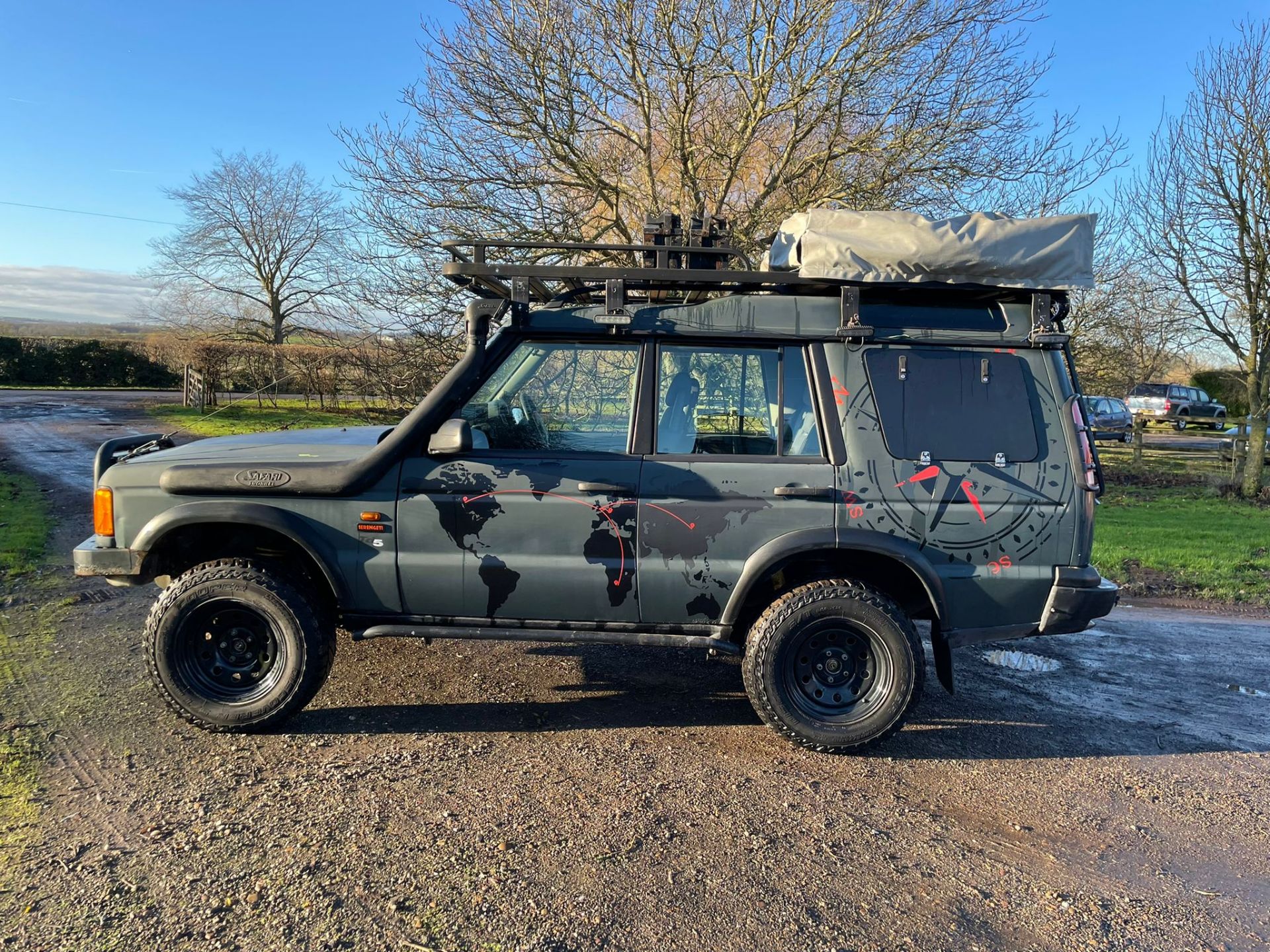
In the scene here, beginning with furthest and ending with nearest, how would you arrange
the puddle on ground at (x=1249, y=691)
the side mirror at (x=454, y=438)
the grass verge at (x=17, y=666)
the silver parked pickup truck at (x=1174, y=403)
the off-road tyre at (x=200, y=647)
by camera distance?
the silver parked pickup truck at (x=1174, y=403) → the puddle on ground at (x=1249, y=691) → the off-road tyre at (x=200, y=647) → the side mirror at (x=454, y=438) → the grass verge at (x=17, y=666)

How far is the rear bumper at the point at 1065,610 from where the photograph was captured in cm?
381

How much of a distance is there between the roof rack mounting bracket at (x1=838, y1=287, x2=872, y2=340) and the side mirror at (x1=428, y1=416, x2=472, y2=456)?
5.99ft

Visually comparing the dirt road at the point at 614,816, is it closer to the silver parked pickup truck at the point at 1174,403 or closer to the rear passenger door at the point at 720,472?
the rear passenger door at the point at 720,472

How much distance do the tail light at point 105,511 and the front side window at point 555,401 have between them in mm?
1762

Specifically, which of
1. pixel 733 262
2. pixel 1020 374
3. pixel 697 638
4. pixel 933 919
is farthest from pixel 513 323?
pixel 733 262

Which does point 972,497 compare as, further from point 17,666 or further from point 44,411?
point 44,411

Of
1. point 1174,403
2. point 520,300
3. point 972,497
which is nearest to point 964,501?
point 972,497

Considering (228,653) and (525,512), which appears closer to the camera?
(525,512)

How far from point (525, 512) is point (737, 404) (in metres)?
1.15

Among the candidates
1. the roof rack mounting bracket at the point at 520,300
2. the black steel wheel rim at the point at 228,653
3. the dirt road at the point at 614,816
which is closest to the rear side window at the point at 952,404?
the dirt road at the point at 614,816

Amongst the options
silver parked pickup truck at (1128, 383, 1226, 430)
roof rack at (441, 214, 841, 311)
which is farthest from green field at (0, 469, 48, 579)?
silver parked pickup truck at (1128, 383, 1226, 430)

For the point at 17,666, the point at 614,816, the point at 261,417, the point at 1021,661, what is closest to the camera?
the point at 614,816

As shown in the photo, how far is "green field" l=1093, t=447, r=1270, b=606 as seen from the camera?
7676 mm

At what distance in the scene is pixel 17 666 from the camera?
443 centimetres
